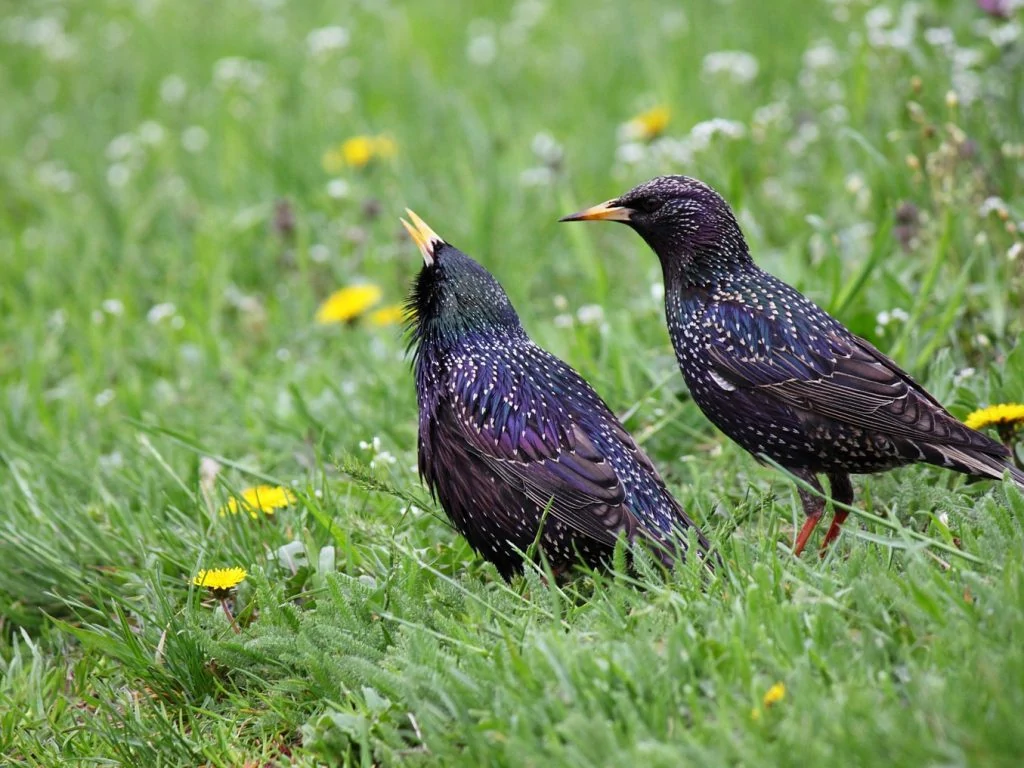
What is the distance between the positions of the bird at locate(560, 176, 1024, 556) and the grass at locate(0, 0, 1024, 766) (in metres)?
0.16

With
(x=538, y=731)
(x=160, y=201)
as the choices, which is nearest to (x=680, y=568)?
(x=538, y=731)

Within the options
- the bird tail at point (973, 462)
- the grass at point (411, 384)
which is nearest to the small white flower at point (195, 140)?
the grass at point (411, 384)

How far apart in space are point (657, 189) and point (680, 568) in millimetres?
1333

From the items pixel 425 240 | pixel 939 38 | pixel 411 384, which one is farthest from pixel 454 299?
pixel 939 38

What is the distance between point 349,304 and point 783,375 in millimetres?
2533

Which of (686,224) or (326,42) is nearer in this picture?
(686,224)

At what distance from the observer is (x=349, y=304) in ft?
18.7

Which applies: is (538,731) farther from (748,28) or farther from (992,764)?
(748,28)

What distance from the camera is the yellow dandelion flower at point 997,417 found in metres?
3.75

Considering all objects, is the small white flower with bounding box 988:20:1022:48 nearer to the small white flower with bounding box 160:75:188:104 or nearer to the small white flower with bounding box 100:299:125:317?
the small white flower with bounding box 100:299:125:317

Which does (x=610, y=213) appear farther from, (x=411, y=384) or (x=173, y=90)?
(x=173, y=90)

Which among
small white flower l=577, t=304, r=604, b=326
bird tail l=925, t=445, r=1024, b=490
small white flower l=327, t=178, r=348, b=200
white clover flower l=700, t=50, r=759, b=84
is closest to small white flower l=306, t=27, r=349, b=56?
small white flower l=327, t=178, r=348, b=200

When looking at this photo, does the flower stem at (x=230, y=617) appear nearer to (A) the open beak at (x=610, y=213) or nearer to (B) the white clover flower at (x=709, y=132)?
(A) the open beak at (x=610, y=213)

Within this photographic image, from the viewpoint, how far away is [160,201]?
23.9 ft
